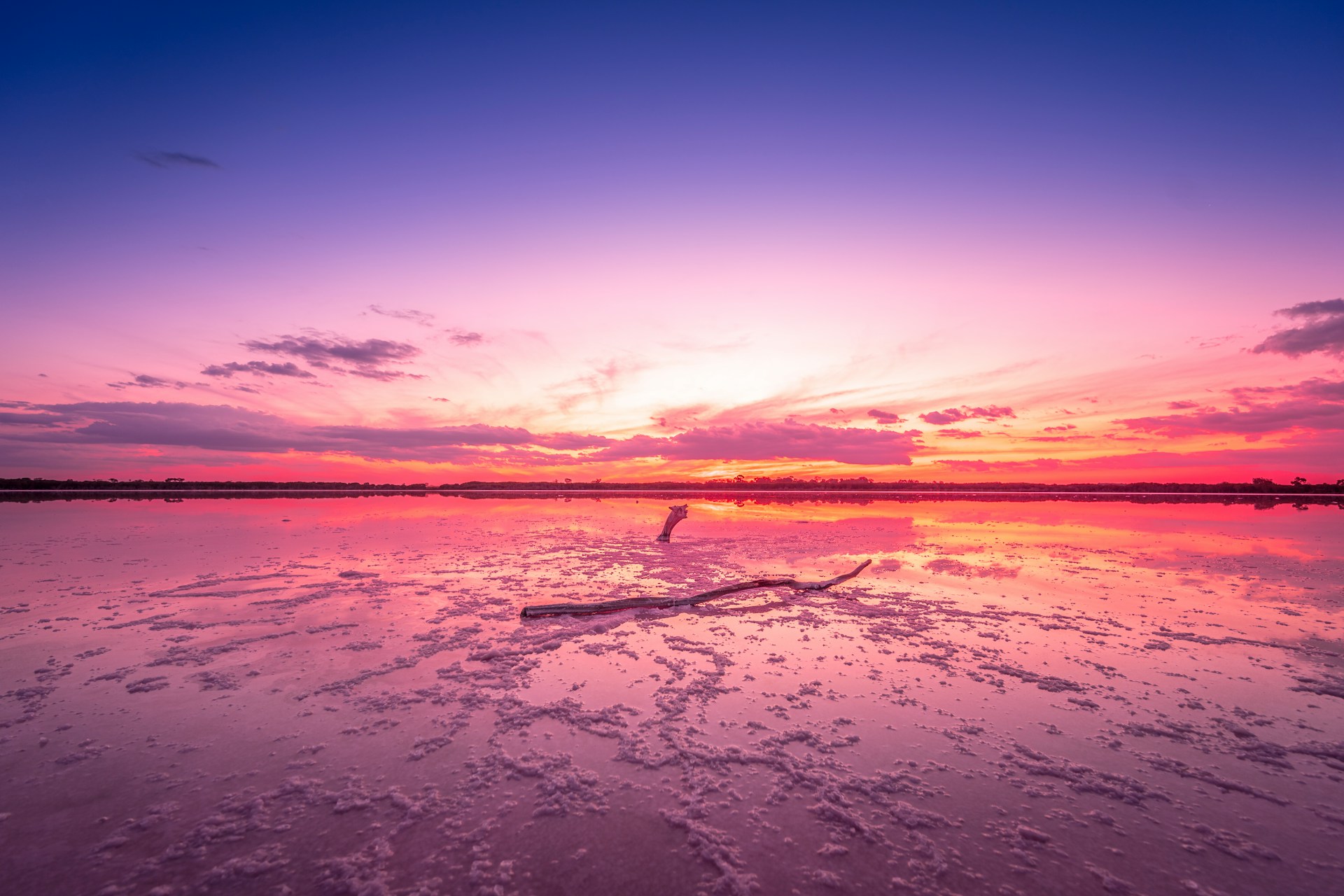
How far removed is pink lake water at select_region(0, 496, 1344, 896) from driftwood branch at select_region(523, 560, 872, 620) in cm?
22

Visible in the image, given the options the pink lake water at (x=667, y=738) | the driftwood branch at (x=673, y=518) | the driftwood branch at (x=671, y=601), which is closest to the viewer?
the pink lake water at (x=667, y=738)

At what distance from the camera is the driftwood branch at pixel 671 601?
925 cm

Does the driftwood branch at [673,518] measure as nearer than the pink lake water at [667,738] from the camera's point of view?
No

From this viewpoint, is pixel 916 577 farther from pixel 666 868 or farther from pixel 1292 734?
pixel 666 868

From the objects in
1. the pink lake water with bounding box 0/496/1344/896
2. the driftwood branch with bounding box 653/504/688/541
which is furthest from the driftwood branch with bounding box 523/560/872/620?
the driftwood branch with bounding box 653/504/688/541

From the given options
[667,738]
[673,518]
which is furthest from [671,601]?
[673,518]

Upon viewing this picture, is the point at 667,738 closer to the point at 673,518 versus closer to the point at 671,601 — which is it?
the point at 671,601

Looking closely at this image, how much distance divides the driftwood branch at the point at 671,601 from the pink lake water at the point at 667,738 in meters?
0.22

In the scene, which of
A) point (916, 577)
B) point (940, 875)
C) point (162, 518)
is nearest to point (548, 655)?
point (940, 875)

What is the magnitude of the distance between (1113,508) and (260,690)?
50352mm

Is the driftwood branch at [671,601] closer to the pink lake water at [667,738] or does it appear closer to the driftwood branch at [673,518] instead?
the pink lake water at [667,738]

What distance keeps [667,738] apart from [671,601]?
4.89m

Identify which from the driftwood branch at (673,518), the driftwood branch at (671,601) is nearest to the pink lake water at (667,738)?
the driftwood branch at (671,601)

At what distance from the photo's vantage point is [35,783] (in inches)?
168
